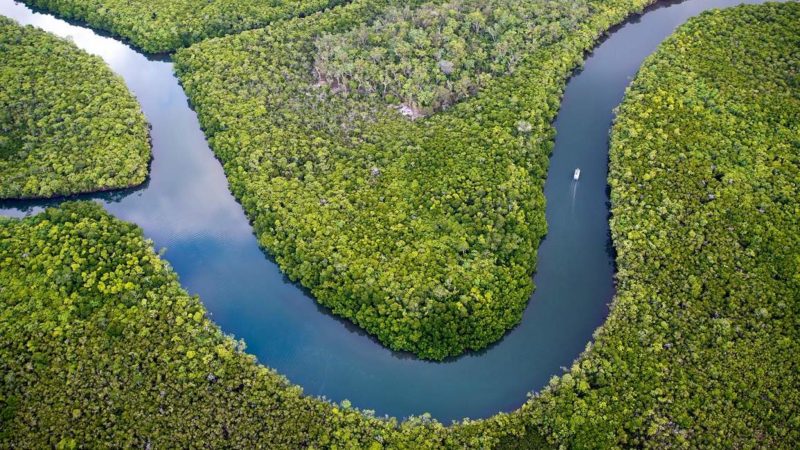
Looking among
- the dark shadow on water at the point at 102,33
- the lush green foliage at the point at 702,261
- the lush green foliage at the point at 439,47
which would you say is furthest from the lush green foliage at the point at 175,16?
the lush green foliage at the point at 702,261

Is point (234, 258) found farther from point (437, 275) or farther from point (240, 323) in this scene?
point (437, 275)

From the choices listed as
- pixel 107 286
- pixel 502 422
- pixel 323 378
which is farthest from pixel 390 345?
pixel 107 286

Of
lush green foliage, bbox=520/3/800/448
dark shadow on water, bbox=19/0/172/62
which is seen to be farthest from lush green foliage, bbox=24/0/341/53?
lush green foliage, bbox=520/3/800/448

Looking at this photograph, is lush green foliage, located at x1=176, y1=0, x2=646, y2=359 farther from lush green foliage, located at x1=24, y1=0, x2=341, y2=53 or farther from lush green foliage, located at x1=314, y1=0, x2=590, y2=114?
lush green foliage, located at x1=24, y1=0, x2=341, y2=53

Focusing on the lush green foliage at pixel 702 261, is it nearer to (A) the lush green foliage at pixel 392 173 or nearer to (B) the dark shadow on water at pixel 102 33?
(A) the lush green foliage at pixel 392 173

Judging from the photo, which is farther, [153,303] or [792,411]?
[153,303]
